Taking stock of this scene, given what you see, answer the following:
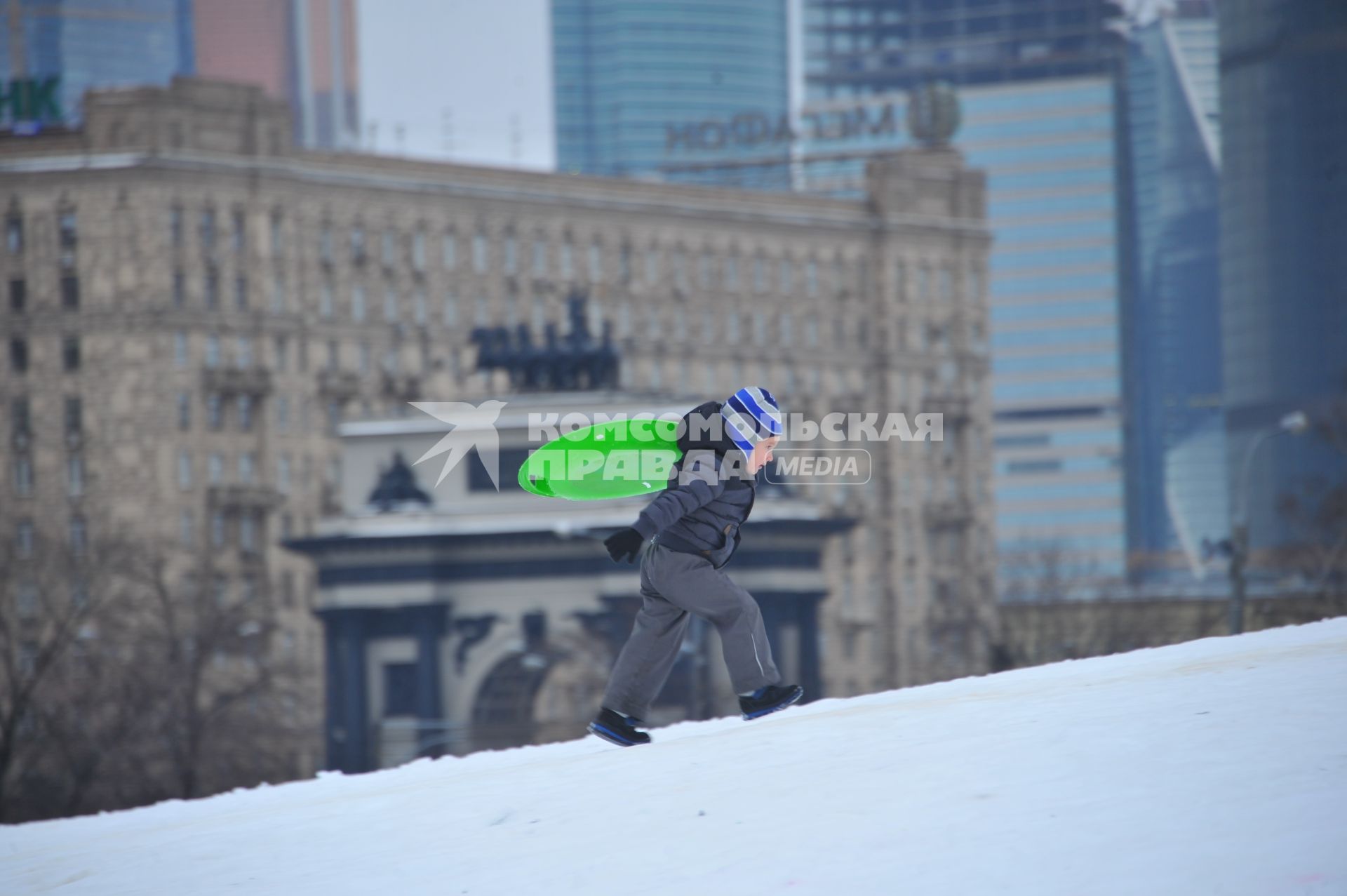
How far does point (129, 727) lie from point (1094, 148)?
147147mm

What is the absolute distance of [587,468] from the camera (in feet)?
45.7

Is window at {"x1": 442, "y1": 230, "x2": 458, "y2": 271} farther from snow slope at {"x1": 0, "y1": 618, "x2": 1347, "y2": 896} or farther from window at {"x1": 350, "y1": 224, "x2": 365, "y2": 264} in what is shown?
snow slope at {"x1": 0, "y1": 618, "x2": 1347, "y2": 896}

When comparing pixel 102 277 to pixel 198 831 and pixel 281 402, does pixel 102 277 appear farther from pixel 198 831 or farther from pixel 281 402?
pixel 198 831

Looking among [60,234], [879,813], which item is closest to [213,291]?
[60,234]

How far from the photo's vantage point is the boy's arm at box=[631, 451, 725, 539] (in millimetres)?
11500

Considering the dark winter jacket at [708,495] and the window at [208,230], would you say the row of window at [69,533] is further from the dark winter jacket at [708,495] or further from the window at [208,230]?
the dark winter jacket at [708,495]

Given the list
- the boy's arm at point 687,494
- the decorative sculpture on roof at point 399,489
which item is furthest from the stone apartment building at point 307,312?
the boy's arm at point 687,494

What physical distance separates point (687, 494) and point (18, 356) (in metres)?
96.1

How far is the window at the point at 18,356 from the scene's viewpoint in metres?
103

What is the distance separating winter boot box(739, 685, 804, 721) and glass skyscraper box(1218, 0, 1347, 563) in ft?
534

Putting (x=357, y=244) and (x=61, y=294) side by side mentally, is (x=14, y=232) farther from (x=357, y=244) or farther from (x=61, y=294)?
(x=357, y=244)

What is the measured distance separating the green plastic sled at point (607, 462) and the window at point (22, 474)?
91.3m

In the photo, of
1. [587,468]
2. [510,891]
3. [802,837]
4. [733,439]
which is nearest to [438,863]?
[510,891]

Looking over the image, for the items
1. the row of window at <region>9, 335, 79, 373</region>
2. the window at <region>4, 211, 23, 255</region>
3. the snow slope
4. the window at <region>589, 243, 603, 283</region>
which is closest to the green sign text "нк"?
the window at <region>4, 211, 23, 255</region>
